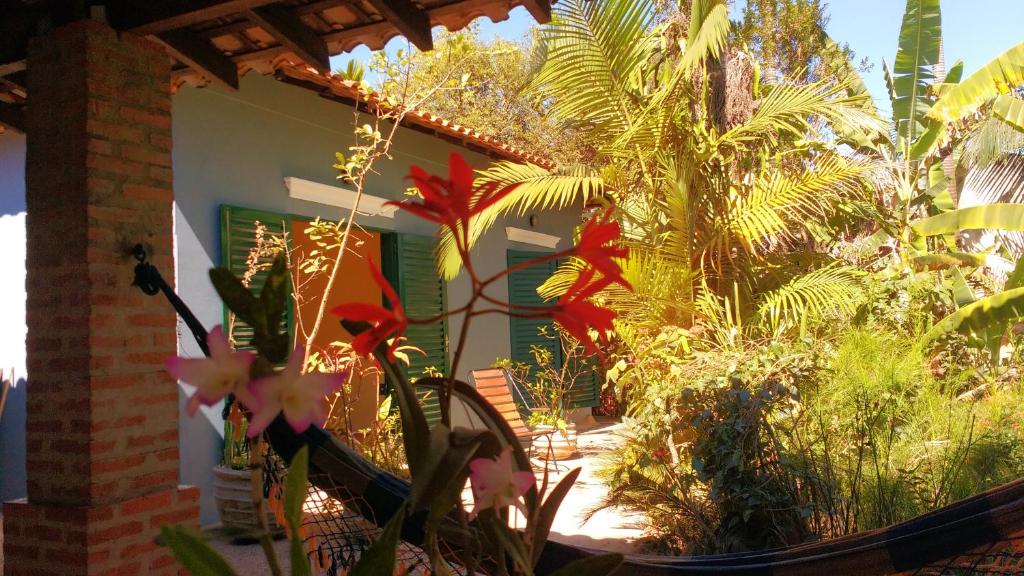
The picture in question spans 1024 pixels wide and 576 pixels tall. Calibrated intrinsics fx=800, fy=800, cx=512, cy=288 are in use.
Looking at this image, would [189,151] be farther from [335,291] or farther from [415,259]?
[335,291]

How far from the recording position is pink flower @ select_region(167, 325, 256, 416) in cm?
62

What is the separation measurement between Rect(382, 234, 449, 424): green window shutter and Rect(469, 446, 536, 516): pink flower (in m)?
→ 6.22

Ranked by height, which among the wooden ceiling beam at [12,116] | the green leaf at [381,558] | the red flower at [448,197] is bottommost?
the green leaf at [381,558]

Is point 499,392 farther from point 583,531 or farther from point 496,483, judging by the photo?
point 496,483

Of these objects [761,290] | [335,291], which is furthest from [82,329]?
[335,291]

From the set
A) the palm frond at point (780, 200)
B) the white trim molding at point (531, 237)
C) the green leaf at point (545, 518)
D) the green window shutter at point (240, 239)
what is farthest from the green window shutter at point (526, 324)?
the green leaf at point (545, 518)

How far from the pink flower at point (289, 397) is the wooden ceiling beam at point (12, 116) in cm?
379

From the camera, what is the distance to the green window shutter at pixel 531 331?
29.4ft

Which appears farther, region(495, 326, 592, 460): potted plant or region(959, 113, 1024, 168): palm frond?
region(959, 113, 1024, 168): palm frond

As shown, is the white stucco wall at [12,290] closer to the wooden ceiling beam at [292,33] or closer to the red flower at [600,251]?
the wooden ceiling beam at [292,33]

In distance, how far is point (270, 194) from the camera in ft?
19.1

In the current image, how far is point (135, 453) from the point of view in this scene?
9.23ft

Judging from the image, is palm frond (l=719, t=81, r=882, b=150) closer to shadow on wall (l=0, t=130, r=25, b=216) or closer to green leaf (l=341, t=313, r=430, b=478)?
shadow on wall (l=0, t=130, r=25, b=216)

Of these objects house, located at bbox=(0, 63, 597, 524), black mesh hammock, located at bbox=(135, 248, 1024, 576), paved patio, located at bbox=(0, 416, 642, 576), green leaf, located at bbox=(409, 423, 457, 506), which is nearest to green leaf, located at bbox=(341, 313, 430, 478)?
green leaf, located at bbox=(409, 423, 457, 506)
